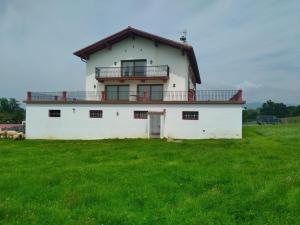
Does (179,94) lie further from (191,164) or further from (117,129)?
(191,164)

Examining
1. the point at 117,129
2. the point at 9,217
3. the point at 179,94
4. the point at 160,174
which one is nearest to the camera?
the point at 9,217

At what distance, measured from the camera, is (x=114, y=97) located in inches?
1103

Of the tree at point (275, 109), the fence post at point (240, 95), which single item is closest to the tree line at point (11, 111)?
the fence post at point (240, 95)

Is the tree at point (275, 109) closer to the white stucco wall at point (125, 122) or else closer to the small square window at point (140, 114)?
the white stucco wall at point (125, 122)

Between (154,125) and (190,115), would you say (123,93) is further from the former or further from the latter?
(190,115)

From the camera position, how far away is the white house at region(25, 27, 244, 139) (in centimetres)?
2333

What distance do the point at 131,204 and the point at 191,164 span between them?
15.8 ft

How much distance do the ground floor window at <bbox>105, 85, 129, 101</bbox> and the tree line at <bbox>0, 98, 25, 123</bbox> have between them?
59259 millimetres

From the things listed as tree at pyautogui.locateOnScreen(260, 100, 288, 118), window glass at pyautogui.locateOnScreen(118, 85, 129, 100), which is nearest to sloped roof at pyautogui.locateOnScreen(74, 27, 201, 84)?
window glass at pyautogui.locateOnScreen(118, 85, 129, 100)

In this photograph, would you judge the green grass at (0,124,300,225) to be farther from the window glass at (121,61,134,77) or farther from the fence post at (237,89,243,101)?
the window glass at (121,61,134,77)

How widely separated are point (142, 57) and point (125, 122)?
21.9 ft

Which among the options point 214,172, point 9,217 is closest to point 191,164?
point 214,172

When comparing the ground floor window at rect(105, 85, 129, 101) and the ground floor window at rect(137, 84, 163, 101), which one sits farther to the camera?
the ground floor window at rect(105, 85, 129, 101)

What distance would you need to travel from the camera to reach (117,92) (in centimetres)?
2808
